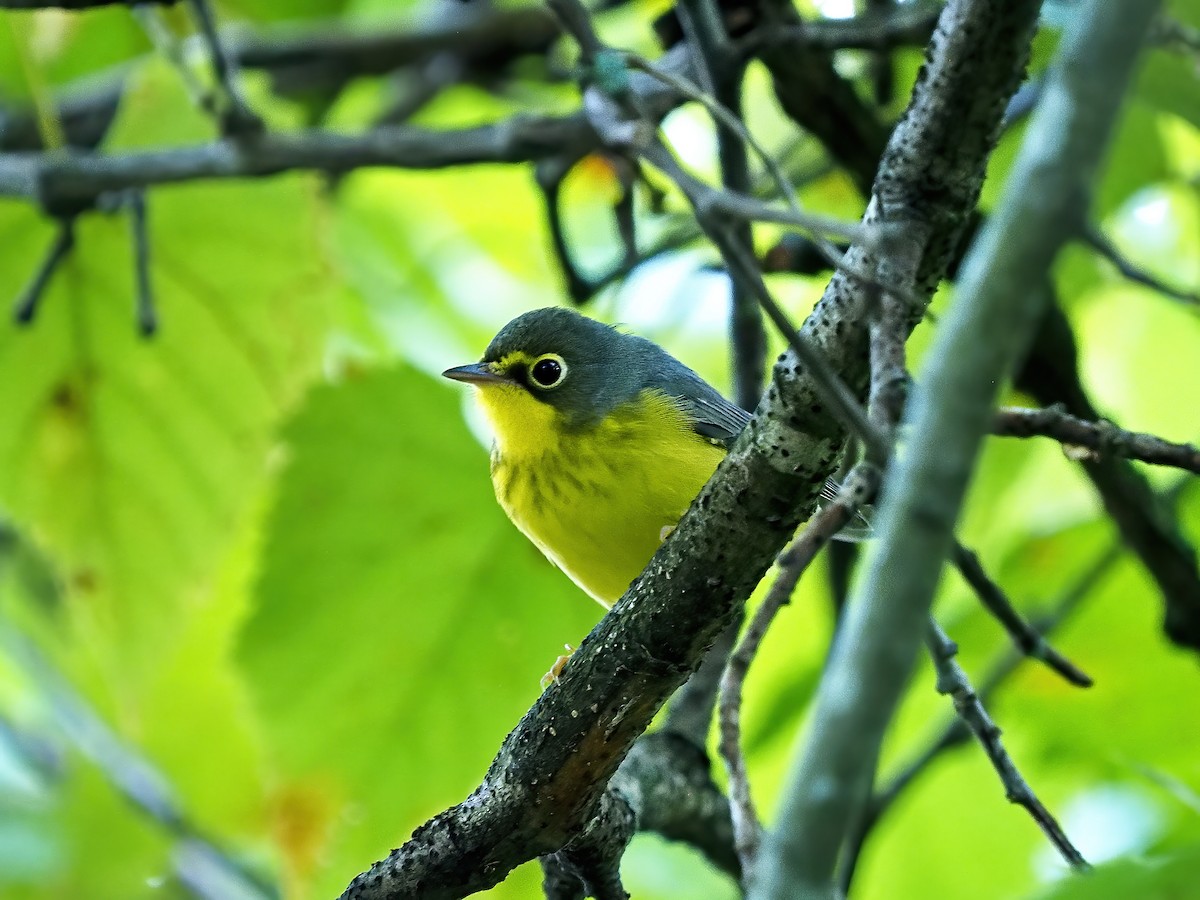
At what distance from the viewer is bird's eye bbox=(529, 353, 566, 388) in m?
3.77

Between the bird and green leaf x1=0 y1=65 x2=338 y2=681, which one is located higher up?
the bird

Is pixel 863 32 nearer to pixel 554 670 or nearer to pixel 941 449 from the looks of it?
pixel 554 670

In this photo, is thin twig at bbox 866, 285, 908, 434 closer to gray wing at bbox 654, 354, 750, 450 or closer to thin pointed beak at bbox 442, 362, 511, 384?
gray wing at bbox 654, 354, 750, 450

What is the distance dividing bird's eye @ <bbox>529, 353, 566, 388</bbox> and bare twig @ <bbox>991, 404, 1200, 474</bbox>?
7.41 feet

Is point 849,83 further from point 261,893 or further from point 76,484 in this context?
point 261,893

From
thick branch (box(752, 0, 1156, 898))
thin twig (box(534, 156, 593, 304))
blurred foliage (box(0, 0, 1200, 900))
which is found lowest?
blurred foliage (box(0, 0, 1200, 900))

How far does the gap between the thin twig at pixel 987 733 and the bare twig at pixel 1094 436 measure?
41 cm

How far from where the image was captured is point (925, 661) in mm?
3713

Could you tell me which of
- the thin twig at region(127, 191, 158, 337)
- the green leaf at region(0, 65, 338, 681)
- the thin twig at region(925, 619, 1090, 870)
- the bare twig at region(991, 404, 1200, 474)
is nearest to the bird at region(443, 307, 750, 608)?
the green leaf at region(0, 65, 338, 681)

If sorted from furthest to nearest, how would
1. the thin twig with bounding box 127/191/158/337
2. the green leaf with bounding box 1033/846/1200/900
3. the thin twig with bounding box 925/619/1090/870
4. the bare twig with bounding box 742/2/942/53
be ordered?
the thin twig with bounding box 127/191/158/337 < the bare twig with bounding box 742/2/942/53 < the thin twig with bounding box 925/619/1090/870 < the green leaf with bounding box 1033/846/1200/900

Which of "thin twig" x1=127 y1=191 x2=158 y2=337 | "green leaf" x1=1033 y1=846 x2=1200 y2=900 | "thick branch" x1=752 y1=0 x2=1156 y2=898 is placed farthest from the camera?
"thin twig" x1=127 y1=191 x2=158 y2=337

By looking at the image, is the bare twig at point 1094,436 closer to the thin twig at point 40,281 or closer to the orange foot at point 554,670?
the orange foot at point 554,670

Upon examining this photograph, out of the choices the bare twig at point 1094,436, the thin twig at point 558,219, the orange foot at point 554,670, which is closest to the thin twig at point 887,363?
the bare twig at point 1094,436

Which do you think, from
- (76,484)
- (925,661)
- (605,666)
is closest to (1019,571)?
(925,661)
